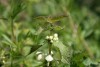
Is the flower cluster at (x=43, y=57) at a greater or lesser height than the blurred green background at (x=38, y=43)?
lesser

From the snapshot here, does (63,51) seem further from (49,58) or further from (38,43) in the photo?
(38,43)

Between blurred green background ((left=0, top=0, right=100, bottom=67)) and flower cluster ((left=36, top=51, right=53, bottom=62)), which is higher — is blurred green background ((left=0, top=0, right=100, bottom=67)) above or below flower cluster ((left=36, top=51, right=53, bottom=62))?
above

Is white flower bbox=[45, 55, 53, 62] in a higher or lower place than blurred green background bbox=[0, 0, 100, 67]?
lower

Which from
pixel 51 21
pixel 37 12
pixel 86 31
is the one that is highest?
pixel 37 12

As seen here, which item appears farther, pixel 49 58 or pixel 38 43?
pixel 38 43

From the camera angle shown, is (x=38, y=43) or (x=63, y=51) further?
(x=38, y=43)

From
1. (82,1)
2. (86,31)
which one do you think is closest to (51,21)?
(86,31)

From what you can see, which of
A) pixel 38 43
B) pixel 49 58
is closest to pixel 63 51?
pixel 49 58

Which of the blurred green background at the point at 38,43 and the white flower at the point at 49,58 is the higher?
the blurred green background at the point at 38,43

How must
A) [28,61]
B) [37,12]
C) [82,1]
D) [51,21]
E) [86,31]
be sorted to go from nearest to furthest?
[51,21] < [28,61] < [86,31] < [37,12] < [82,1]

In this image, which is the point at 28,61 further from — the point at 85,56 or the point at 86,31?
the point at 86,31

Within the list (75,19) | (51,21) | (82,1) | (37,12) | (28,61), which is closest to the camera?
(51,21)
